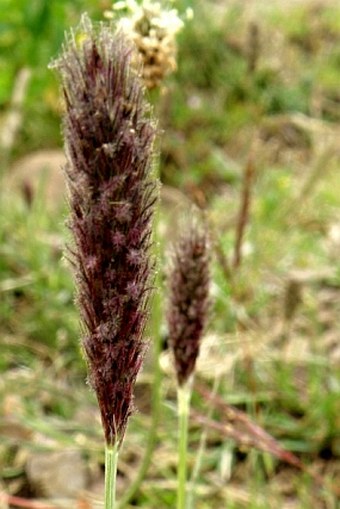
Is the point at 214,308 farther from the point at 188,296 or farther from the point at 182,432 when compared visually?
the point at 188,296

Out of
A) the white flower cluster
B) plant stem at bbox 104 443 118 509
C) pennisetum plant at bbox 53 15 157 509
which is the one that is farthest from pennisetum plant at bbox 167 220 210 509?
pennisetum plant at bbox 53 15 157 509

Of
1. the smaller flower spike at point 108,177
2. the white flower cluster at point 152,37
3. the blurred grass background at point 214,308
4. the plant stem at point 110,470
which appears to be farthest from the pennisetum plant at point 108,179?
the blurred grass background at point 214,308

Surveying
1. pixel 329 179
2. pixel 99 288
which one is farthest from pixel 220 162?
pixel 99 288

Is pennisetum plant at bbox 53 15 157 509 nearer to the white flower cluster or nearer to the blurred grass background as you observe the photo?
the white flower cluster

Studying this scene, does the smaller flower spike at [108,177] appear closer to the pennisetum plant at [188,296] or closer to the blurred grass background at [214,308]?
the pennisetum plant at [188,296]

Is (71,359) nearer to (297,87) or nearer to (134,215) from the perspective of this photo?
(134,215)

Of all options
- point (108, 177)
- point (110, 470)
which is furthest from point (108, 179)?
Result: point (110, 470)

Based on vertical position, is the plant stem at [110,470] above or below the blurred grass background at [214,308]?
above
